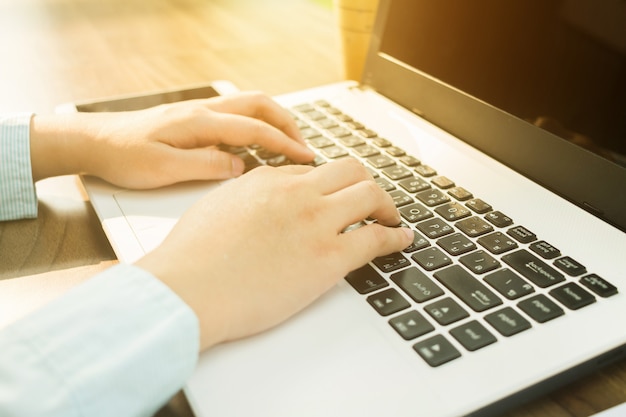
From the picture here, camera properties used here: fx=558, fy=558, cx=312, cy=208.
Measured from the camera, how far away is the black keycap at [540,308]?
1.33 feet

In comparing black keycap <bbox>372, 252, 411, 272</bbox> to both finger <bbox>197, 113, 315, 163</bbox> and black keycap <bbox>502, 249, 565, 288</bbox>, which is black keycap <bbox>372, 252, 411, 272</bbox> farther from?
finger <bbox>197, 113, 315, 163</bbox>

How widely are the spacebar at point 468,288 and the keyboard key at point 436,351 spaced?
0.05 metres

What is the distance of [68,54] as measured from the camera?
1.07 meters

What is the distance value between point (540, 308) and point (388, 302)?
11 centimetres

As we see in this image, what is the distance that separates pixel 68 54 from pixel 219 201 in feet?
2.55

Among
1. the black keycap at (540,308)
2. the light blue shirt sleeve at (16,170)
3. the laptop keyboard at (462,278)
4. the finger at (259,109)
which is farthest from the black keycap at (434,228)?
the light blue shirt sleeve at (16,170)

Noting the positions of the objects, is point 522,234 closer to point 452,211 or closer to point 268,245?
point 452,211

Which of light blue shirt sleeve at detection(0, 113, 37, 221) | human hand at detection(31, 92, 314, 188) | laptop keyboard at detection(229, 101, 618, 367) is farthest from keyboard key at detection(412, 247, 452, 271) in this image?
light blue shirt sleeve at detection(0, 113, 37, 221)

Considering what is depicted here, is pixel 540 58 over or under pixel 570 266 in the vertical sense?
over

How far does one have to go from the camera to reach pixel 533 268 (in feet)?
1.47

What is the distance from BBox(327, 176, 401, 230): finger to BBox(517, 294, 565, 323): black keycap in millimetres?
140

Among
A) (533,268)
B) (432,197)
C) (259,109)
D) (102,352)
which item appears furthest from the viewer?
(259,109)

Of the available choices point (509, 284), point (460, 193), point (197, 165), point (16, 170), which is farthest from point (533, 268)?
point (16, 170)

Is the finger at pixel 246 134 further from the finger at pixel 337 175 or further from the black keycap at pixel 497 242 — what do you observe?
the black keycap at pixel 497 242
